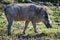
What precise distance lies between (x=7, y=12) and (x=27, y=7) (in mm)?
1324

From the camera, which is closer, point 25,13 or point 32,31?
point 25,13

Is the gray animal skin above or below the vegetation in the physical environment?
above

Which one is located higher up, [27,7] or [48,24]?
[27,7]

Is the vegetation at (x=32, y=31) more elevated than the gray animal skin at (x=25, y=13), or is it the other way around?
the gray animal skin at (x=25, y=13)

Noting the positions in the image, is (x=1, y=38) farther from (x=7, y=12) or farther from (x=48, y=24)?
(x=48, y=24)

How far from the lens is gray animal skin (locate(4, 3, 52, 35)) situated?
42.4 ft

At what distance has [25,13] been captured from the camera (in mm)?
13633

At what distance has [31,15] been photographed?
13.9m

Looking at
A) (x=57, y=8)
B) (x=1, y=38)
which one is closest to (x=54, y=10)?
(x=57, y=8)

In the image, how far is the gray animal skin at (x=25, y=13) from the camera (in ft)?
42.4

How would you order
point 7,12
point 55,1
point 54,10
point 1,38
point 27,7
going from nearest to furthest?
point 1,38 < point 7,12 < point 27,7 < point 54,10 < point 55,1

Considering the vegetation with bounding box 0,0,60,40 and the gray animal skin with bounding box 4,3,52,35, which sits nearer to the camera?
the vegetation with bounding box 0,0,60,40

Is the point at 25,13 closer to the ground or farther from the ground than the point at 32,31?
farther from the ground

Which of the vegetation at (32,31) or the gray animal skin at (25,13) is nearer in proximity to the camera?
the vegetation at (32,31)
